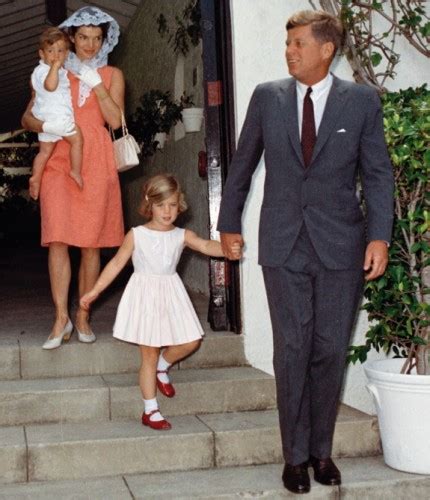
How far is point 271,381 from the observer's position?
4.56m

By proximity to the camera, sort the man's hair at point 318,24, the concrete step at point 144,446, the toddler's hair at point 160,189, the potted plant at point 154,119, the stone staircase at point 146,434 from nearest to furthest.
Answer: the man's hair at point 318,24, the stone staircase at point 146,434, the concrete step at point 144,446, the toddler's hair at point 160,189, the potted plant at point 154,119

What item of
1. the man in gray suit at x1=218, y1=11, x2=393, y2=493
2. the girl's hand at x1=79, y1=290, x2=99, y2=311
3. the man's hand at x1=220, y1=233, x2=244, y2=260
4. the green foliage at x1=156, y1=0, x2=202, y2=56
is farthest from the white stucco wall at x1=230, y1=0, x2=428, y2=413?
the green foliage at x1=156, y1=0, x2=202, y2=56

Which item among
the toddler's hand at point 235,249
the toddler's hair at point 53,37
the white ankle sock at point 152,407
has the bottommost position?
the white ankle sock at point 152,407

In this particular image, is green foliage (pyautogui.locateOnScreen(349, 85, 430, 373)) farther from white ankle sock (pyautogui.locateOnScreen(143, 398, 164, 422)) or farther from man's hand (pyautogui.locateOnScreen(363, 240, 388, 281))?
white ankle sock (pyautogui.locateOnScreen(143, 398, 164, 422))

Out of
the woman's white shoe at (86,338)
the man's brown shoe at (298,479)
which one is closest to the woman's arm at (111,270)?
the woman's white shoe at (86,338)

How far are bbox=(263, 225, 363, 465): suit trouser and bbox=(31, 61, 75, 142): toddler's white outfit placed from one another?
1.69 m

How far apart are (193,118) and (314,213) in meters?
3.41

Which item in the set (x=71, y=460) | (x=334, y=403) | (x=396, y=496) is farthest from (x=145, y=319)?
(x=396, y=496)

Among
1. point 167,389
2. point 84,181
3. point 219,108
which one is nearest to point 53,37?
point 84,181

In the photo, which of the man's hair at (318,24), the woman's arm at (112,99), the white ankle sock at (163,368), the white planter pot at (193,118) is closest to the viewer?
the man's hair at (318,24)

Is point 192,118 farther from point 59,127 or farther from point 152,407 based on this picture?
point 152,407

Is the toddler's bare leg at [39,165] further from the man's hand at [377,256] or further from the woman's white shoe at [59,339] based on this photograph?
the man's hand at [377,256]

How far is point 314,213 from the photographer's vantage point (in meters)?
3.49

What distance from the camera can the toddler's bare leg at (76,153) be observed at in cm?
473
